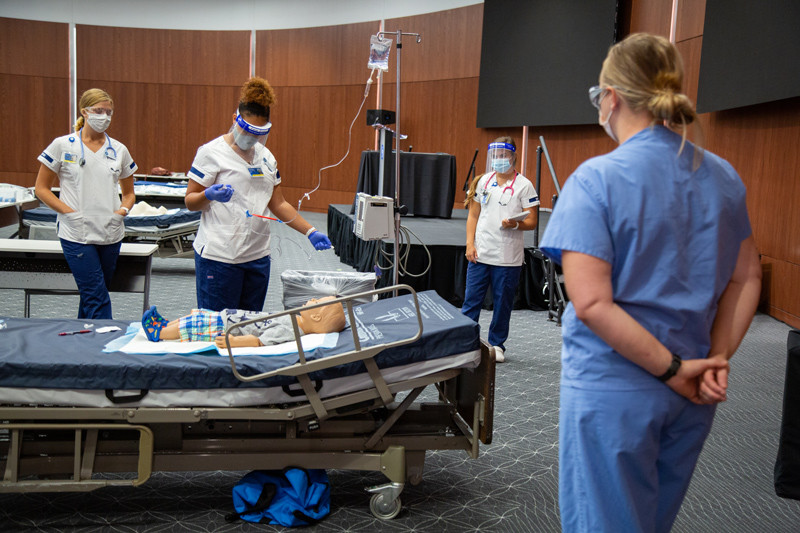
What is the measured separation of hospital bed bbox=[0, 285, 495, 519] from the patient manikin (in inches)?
5.4

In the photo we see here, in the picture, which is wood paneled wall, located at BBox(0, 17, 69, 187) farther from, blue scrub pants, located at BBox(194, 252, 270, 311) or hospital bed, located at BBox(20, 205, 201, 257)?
blue scrub pants, located at BBox(194, 252, 270, 311)

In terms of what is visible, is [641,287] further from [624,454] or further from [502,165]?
[502,165]

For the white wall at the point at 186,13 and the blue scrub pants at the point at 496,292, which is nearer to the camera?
the blue scrub pants at the point at 496,292

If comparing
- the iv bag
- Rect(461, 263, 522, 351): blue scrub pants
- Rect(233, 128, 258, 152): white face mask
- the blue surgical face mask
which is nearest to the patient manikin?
Rect(233, 128, 258, 152): white face mask

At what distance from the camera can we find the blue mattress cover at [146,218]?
6.81m

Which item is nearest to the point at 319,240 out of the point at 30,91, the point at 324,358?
the point at 324,358

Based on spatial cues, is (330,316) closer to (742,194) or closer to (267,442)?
(267,442)

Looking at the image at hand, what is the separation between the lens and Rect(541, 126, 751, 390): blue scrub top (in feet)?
3.99

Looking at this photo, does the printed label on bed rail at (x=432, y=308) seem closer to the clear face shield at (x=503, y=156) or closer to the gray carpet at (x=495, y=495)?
the gray carpet at (x=495, y=495)

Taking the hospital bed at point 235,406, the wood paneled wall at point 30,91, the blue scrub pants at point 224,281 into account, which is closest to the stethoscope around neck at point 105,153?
the blue scrub pants at point 224,281

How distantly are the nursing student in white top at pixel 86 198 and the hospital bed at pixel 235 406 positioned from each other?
1027mm

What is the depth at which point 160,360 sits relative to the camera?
2146 mm

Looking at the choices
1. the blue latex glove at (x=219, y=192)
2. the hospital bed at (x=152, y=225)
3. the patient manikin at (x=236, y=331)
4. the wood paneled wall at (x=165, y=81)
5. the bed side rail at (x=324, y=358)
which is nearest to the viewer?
the bed side rail at (x=324, y=358)

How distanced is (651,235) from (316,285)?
2541 millimetres
